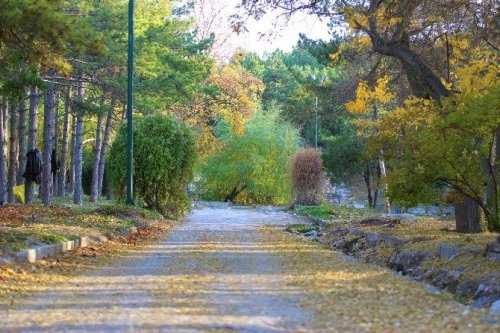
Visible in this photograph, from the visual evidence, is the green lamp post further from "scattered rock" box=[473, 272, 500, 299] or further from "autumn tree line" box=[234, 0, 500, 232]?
"scattered rock" box=[473, 272, 500, 299]

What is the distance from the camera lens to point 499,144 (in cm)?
1380

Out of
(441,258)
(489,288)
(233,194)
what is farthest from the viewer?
(233,194)

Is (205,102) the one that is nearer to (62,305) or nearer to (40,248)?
(40,248)

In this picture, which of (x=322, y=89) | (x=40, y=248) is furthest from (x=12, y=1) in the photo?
(x=322, y=89)

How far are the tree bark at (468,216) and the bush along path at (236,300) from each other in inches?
188

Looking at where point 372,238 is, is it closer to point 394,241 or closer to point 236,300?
point 394,241

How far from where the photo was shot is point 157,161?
88.0 feet

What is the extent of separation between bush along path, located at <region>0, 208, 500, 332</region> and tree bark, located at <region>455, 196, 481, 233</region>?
477 centimetres

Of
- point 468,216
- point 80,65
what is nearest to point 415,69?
point 468,216

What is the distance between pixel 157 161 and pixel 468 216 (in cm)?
1297

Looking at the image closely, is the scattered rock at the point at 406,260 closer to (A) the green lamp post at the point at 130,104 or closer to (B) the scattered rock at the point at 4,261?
(B) the scattered rock at the point at 4,261

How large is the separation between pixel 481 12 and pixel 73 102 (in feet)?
50.2

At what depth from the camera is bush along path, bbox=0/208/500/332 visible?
6761 mm

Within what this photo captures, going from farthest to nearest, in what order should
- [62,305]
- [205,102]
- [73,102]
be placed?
[205,102] → [73,102] → [62,305]
